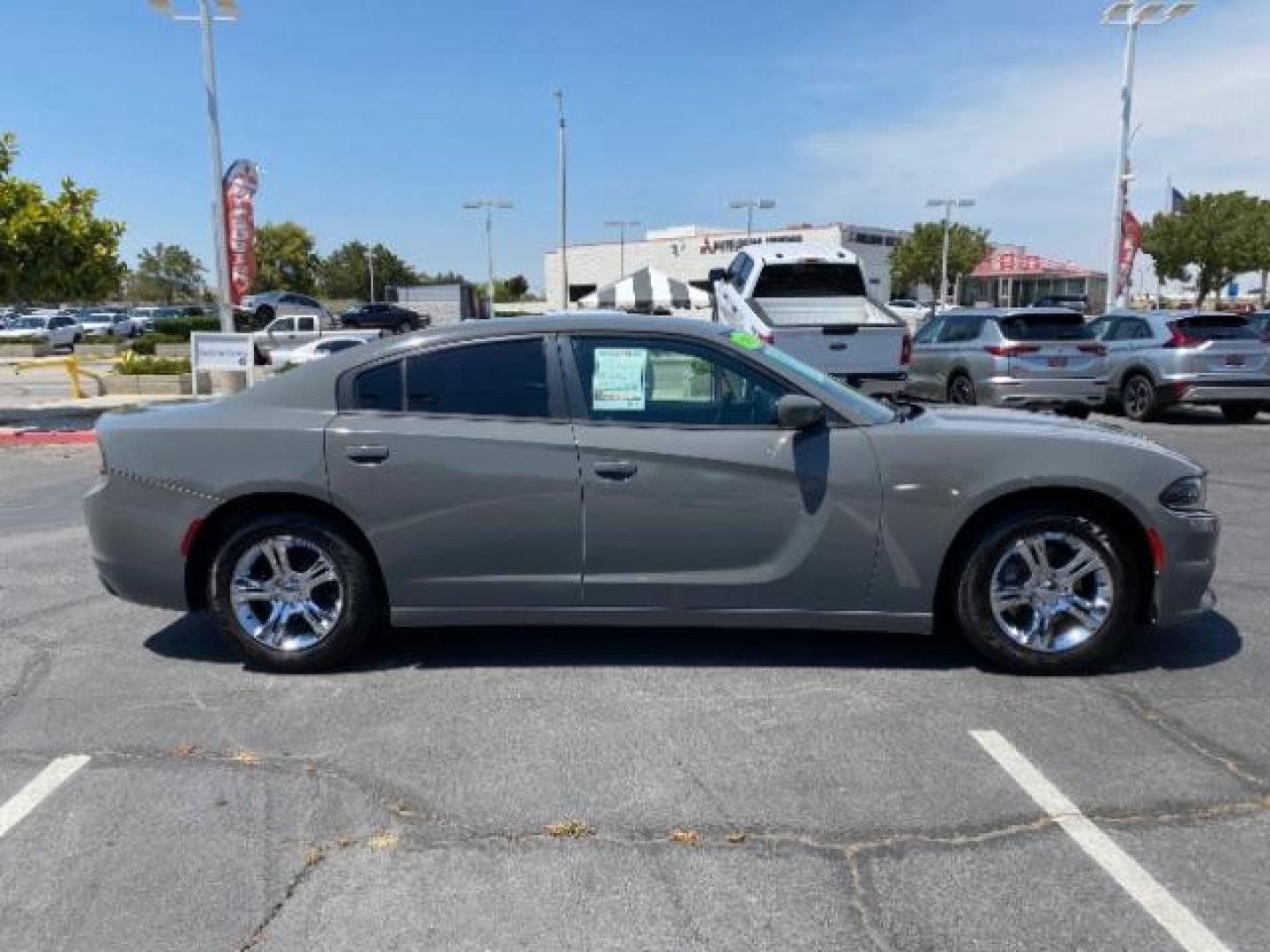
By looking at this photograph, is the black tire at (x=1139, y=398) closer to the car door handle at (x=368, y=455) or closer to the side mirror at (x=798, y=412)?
the side mirror at (x=798, y=412)

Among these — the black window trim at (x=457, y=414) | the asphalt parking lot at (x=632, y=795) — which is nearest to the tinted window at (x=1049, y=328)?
the asphalt parking lot at (x=632, y=795)

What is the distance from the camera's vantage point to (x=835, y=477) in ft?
13.4

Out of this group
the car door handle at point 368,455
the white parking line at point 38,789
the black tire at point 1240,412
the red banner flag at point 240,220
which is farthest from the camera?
the red banner flag at point 240,220

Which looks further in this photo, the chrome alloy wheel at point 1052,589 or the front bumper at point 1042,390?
the front bumper at point 1042,390

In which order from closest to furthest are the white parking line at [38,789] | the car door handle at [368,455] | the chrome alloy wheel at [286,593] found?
the white parking line at [38,789] → the car door handle at [368,455] → the chrome alloy wheel at [286,593]

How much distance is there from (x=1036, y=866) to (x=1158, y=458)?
6.86ft

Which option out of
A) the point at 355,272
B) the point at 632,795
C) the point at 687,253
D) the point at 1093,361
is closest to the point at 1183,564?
the point at 632,795

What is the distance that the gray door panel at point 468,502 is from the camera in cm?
415

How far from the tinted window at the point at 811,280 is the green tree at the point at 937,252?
55670 millimetres

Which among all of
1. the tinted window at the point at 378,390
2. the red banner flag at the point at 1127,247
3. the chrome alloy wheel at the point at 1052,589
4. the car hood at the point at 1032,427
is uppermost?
the red banner flag at the point at 1127,247

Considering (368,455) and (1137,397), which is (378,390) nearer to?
(368,455)

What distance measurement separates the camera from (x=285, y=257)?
78.1 m

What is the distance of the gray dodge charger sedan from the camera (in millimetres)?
4098

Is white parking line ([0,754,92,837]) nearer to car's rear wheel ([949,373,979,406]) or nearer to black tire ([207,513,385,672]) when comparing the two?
black tire ([207,513,385,672])
